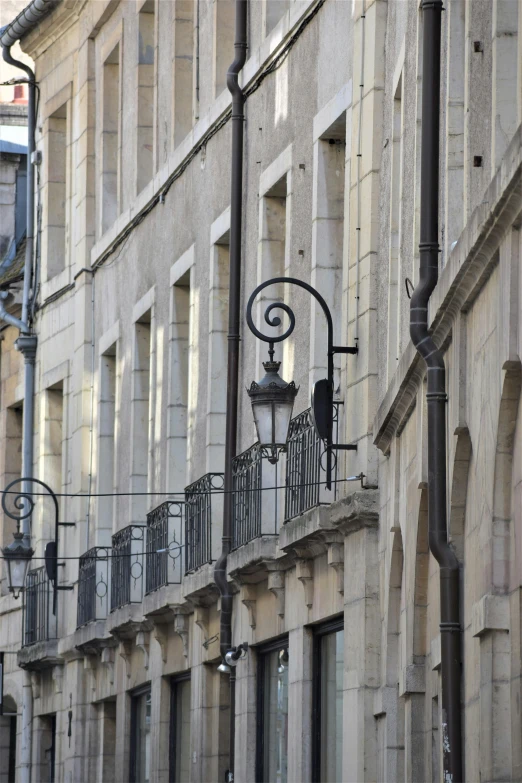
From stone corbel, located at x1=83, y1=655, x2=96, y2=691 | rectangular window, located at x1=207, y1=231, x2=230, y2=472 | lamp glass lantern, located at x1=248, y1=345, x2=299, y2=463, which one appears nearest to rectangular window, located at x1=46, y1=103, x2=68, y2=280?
stone corbel, located at x1=83, y1=655, x2=96, y2=691

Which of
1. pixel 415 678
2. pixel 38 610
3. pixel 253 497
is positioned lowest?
pixel 415 678

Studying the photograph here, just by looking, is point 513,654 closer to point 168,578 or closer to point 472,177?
point 472,177

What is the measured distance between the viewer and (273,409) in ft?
44.7

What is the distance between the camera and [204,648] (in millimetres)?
18547

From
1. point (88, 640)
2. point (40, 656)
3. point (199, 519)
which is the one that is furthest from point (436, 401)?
point (40, 656)

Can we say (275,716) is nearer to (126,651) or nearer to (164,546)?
(164,546)

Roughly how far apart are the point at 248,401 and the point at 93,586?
6.09 m

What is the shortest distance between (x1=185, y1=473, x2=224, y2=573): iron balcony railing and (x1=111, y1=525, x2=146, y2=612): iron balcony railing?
6.72ft

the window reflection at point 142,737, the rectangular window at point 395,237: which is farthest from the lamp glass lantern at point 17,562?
the rectangular window at point 395,237

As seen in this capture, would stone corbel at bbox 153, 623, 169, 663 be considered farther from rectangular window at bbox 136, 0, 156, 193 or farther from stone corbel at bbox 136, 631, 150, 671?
rectangular window at bbox 136, 0, 156, 193

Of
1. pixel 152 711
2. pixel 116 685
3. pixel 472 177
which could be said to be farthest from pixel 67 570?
pixel 472 177

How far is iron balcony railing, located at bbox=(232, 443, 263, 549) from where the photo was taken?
16361mm

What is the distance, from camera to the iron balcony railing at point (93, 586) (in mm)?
22625

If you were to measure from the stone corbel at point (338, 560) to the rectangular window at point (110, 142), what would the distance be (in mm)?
10596
